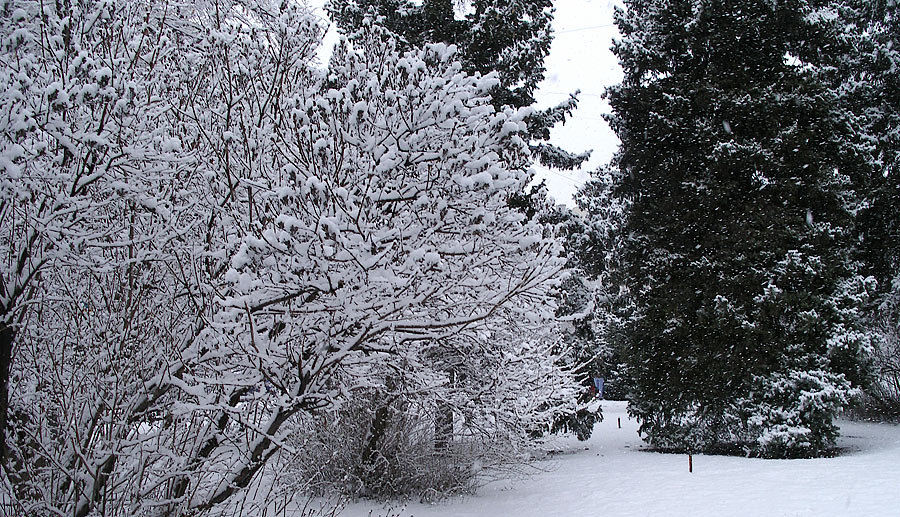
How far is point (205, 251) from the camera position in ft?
15.8

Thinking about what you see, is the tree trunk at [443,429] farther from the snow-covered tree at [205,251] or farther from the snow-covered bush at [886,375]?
the snow-covered bush at [886,375]

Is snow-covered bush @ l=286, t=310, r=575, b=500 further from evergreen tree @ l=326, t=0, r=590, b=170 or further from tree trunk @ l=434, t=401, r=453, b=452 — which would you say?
evergreen tree @ l=326, t=0, r=590, b=170

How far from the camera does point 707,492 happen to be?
1031 cm

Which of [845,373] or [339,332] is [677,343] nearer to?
[845,373]

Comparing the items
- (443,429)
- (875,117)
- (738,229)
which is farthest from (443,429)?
(875,117)

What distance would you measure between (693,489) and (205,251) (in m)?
8.95

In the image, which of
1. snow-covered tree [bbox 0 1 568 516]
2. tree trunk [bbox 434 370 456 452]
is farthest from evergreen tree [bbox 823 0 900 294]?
snow-covered tree [bbox 0 1 568 516]

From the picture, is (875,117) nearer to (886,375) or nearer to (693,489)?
(886,375)

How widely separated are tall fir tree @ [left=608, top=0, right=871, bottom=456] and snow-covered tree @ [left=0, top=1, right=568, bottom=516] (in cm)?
1075

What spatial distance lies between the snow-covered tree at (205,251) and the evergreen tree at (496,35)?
9197 millimetres

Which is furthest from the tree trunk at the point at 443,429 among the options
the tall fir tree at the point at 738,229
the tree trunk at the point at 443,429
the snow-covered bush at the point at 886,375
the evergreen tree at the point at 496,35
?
the snow-covered bush at the point at 886,375

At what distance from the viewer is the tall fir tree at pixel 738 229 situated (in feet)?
45.6

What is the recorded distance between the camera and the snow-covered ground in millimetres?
9016

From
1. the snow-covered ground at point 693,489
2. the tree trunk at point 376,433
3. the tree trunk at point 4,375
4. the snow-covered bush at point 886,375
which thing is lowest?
the snow-covered ground at point 693,489
